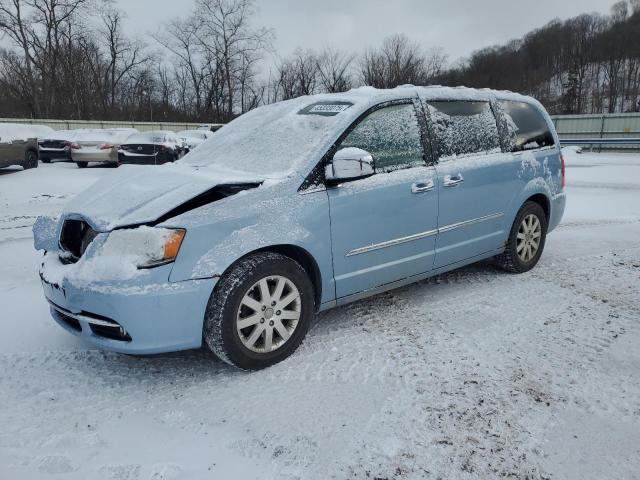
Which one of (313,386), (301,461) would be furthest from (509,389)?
(301,461)

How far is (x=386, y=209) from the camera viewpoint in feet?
11.4

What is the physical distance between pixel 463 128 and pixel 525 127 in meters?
0.99

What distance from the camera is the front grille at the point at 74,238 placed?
3.03 meters

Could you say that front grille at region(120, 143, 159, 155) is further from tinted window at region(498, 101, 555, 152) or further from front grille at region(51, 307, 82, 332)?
front grille at region(51, 307, 82, 332)

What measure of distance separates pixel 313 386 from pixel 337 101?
6.68 ft

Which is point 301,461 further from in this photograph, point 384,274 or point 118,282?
point 384,274

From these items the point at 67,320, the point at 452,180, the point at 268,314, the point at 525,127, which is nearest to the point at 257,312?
the point at 268,314

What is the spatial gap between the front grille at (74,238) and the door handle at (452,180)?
254cm

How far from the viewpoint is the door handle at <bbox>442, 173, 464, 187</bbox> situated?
3.85m

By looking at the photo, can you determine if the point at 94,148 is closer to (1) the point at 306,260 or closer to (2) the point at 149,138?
(2) the point at 149,138

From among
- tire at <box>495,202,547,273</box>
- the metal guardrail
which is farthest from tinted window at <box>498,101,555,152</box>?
the metal guardrail

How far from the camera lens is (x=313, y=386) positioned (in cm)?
283

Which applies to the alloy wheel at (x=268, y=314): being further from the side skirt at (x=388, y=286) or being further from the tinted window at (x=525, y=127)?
the tinted window at (x=525, y=127)

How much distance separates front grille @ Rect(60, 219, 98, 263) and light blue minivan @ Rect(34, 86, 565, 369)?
0.01m
